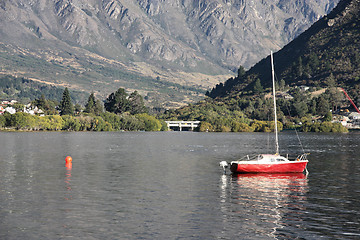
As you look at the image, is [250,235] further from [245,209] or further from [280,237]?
[245,209]

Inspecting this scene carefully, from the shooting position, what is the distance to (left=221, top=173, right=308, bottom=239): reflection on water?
4217 cm

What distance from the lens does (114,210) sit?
49.0 metres

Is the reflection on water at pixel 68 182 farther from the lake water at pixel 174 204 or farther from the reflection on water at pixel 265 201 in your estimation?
the reflection on water at pixel 265 201

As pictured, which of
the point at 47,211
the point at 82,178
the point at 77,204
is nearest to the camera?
the point at 47,211

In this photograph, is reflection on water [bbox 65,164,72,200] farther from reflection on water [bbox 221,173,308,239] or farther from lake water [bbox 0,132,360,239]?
reflection on water [bbox 221,173,308,239]

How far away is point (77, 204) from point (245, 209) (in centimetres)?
1736

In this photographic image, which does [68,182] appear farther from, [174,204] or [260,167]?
[260,167]

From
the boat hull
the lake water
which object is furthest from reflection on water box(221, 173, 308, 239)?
the boat hull

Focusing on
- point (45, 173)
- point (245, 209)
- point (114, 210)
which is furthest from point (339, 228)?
point (45, 173)

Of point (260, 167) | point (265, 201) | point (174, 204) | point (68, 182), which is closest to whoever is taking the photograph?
point (174, 204)

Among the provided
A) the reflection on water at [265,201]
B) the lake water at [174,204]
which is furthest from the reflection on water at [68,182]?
the reflection on water at [265,201]

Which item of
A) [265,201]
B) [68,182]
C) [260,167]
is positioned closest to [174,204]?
[265,201]

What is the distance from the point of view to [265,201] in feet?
178

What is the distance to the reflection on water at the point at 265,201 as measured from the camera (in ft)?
138
